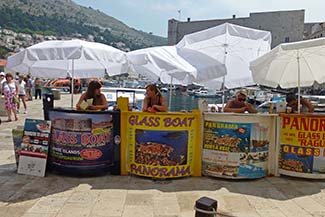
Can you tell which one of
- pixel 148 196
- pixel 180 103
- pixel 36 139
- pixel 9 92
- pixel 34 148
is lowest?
pixel 148 196

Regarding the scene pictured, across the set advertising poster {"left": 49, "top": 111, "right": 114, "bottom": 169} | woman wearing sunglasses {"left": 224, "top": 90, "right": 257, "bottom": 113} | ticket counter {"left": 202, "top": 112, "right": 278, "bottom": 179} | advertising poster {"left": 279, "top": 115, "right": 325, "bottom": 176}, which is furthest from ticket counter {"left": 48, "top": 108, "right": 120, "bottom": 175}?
advertising poster {"left": 279, "top": 115, "right": 325, "bottom": 176}

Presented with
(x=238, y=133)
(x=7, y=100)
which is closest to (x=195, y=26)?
(x=7, y=100)

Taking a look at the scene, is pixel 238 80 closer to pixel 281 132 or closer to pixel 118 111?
pixel 281 132

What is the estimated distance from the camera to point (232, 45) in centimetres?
784

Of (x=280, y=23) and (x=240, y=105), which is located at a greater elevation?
(x=280, y=23)

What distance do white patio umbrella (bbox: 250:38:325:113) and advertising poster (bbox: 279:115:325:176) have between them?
1182mm

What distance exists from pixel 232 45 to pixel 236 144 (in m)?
3.30

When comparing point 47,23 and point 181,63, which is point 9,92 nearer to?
point 181,63

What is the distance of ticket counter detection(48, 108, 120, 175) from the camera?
527 cm

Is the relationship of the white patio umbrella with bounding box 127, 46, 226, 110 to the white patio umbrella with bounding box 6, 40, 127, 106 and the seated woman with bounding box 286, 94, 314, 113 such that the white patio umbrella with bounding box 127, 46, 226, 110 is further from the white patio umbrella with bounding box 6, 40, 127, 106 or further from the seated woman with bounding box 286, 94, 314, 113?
the seated woman with bounding box 286, 94, 314, 113

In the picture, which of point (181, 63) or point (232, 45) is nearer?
point (181, 63)

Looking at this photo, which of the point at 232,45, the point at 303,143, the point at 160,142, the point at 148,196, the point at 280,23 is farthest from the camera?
the point at 280,23

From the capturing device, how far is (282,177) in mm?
5676

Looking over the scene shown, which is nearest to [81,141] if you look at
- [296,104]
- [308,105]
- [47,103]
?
[47,103]
